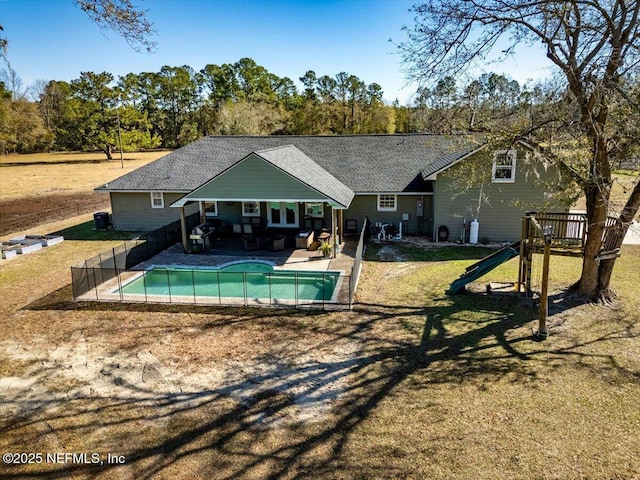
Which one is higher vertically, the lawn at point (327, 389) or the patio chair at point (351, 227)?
the patio chair at point (351, 227)

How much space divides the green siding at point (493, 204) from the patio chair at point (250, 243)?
852 centimetres

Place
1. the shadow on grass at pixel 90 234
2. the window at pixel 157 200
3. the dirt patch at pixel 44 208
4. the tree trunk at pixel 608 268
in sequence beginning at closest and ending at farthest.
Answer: the tree trunk at pixel 608 268 → the shadow on grass at pixel 90 234 → the window at pixel 157 200 → the dirt patch at pixel 44 208

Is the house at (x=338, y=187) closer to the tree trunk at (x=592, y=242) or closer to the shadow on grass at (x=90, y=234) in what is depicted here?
the shadow on grass at (x=90, y=234)

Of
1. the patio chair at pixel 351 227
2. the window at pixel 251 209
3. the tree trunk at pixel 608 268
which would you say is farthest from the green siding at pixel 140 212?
the tree trunk at pixel 608 268

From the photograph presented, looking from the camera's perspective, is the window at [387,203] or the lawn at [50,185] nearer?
the window at [387,203]

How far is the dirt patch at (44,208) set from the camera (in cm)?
2753

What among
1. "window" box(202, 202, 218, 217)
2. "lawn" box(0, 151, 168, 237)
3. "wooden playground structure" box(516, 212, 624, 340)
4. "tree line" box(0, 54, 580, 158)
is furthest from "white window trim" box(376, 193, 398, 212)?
"tree line" box(0, 54, 580, 158)

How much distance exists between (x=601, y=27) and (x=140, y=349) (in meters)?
14.4

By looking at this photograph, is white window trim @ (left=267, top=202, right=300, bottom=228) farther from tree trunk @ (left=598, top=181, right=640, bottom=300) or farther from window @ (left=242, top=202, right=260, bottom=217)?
tree trunk @ (left=598, top=181, right=640, bottom=300)

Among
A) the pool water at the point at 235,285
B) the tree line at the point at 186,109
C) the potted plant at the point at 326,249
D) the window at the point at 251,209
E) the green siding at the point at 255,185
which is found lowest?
the pool water at the point at 235,285

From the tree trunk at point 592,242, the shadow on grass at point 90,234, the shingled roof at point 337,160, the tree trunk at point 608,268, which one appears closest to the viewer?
the tree trunk at point 608,268

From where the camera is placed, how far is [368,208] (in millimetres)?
22719

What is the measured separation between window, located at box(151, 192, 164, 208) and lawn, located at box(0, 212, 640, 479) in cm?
959

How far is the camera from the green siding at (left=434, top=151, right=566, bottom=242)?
20266mm
